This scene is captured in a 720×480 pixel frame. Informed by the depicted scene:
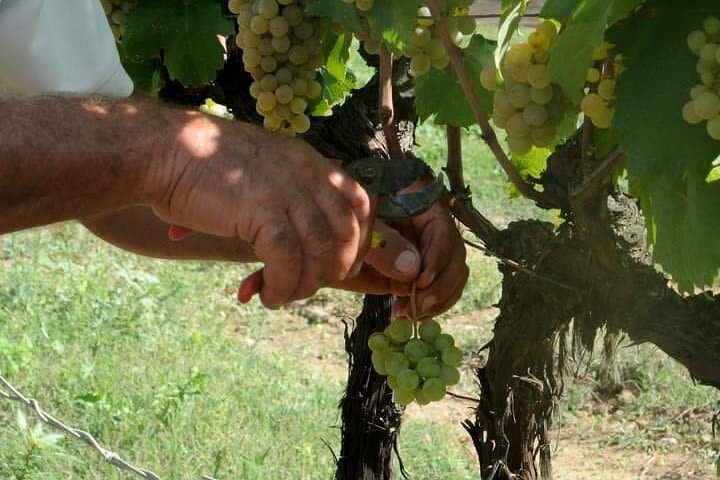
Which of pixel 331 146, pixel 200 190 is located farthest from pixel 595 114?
pixel 331 146

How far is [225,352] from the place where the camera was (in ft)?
17.0

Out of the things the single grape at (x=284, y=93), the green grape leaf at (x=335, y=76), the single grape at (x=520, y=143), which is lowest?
the single grape at (x=520, y=143)

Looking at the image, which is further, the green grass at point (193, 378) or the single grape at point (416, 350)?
the green grass at point (193, 378)

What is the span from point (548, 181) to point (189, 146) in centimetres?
60

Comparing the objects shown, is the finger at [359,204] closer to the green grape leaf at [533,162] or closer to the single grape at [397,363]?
the single grape at [397,363]

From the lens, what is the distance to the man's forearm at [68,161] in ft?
5.02

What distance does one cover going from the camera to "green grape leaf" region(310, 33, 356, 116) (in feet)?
8.04

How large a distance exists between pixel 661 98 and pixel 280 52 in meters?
0.78

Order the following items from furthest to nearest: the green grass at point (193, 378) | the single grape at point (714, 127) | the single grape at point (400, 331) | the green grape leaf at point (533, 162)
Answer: the green grass at point (193, 378), the green grape leaf at point (533, 162), the single grape at point (400, 331), the single grape at point (714, 127)

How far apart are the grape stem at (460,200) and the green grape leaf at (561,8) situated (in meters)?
0.53

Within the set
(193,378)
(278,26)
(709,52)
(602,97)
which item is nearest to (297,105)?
(278,26)

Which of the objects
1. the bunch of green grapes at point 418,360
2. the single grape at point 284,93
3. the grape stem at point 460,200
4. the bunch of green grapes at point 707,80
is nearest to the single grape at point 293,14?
the single grape at point 284,93

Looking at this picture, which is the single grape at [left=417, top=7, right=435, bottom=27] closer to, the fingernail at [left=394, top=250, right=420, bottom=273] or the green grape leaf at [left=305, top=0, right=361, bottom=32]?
the green grape leaf at [left=305, top=0, right=361, bottom=32]

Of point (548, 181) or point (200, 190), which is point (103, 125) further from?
point (548, 181)
